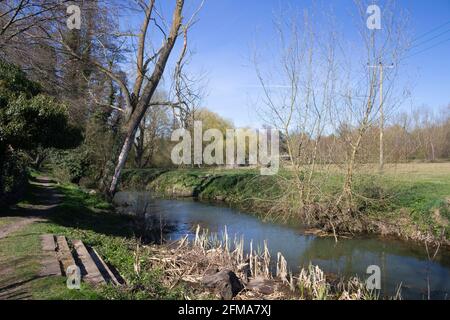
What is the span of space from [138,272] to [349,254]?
702 cm

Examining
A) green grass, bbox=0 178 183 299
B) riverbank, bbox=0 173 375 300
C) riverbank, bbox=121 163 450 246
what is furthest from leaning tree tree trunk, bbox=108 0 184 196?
riverbank, bbox=121 163 450 246

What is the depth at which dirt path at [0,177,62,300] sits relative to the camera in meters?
5.95

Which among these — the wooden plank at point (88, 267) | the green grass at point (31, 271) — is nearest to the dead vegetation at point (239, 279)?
the wooden plank at point (88, 267)

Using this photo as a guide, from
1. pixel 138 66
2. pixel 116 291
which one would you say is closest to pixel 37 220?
pixel 116 291

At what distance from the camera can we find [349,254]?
12.2m

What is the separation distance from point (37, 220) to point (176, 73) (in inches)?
312

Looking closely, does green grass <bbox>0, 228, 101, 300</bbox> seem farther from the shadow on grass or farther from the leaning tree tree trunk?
the leaning tree tree trunk

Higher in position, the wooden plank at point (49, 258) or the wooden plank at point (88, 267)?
the wooden plank at point (49, 258)

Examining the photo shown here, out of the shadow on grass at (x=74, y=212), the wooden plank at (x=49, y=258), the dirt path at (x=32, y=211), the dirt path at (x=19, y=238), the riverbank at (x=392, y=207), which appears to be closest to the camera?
the dirt path at (x=19, y=238)

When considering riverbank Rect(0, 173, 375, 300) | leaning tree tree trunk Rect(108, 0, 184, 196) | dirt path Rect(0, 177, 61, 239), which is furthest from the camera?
leaning tree tree trunk Rect(108, 0, 184, 196)

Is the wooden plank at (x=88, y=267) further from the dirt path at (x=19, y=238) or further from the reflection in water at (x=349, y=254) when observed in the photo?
the reflection in water at (x=349, y=254)

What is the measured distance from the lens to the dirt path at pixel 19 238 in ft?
19.5

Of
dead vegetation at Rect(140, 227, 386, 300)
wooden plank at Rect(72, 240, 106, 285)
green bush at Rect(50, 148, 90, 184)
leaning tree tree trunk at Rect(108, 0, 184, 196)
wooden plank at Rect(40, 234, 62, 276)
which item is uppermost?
leaning tree tree trunk at Rect(108, 0, 184, 196)

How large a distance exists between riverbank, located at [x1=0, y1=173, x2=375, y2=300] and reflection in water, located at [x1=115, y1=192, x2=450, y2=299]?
142cm
